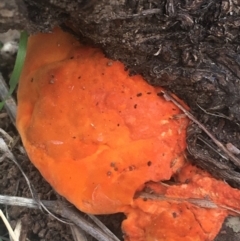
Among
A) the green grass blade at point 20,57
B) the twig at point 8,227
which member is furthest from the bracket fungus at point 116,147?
the twig at point 8,227

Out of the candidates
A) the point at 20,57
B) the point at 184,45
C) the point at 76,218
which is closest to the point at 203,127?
the point at 184,45

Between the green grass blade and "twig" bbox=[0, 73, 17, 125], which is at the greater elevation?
the green grass blade

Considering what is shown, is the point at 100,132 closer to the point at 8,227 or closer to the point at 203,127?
the point at 203,127

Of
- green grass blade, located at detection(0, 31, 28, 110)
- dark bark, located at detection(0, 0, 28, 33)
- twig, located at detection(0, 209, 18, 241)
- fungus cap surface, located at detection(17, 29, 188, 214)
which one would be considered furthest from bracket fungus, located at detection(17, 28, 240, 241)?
twig, located at detection(0, 209, 18, 241)

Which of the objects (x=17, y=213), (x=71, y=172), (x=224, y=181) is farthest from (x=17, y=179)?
(x=224, y=181)

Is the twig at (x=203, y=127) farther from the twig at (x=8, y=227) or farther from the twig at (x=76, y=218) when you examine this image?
the twig at (x=8, y=227)

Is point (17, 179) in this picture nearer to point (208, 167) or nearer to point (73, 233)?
point (73, 233)

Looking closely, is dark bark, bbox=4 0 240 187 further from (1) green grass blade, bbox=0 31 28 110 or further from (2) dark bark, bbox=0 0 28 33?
(1) green grass blade, bbox=0 31 28 110
